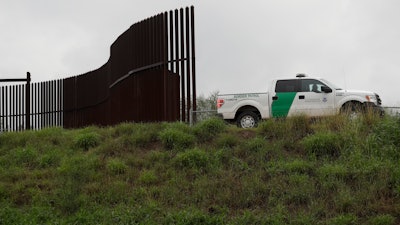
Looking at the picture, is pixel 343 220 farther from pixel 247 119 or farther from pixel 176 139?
pixel 247 119

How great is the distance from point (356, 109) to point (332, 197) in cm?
579

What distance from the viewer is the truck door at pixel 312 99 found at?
17.4 m

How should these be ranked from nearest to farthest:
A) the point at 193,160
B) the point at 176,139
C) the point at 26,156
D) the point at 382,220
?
the point at 382,220, the point at 193,160, the point at 176,139, the point at 26,156

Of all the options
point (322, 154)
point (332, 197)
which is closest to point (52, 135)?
point (322, 154)

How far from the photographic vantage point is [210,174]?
40.3 feet

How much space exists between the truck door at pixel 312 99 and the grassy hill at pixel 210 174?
2266mm

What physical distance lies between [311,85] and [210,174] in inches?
262

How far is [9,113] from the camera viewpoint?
24047mm

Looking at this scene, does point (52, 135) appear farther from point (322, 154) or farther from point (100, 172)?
point (322, 154)

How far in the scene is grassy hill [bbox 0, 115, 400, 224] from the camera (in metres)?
10.7

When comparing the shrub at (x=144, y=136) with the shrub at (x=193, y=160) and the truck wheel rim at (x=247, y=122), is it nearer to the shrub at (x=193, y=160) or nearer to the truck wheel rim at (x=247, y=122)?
the shrub at (x=193, y=160)

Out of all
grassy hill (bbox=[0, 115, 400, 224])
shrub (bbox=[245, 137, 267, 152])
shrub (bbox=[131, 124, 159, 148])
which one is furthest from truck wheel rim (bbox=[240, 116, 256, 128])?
shrub (bbox=[245, 137, 267, 152])

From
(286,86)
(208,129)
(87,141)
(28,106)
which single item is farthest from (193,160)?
(28,106)

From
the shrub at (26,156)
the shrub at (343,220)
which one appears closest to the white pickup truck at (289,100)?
the shrub at (26,156)
